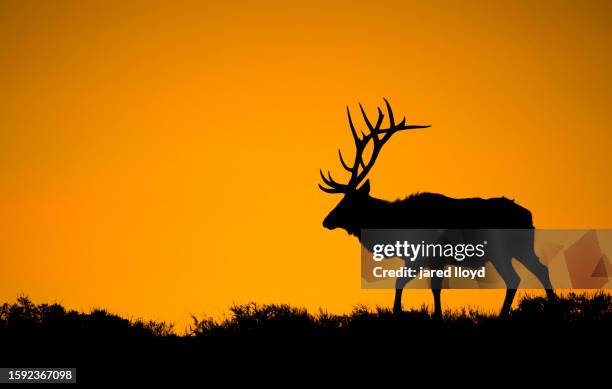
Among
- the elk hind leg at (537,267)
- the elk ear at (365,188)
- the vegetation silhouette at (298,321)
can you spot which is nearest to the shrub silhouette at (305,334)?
the vegetation silhouette at (298,321)

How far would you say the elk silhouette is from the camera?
63.0ft

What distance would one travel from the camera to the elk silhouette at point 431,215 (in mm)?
19188

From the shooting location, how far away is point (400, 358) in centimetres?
1384

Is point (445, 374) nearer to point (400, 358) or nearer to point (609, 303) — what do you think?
point (400, 358)

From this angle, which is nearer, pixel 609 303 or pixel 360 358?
pixel 360 358

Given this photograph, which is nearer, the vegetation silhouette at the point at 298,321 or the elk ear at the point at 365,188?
the vegetation silhouette at the point at 298,321

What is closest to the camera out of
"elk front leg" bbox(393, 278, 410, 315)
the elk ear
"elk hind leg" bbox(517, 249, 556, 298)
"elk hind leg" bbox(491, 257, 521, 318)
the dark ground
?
the dark ground

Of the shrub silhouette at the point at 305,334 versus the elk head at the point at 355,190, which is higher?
the elk head at the point at 355,190

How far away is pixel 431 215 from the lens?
19672 mm

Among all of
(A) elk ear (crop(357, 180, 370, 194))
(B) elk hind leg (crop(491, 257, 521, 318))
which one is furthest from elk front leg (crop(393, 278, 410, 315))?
(A) elk ear (crop(357, 180, 370, 194))

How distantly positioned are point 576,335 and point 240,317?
5.54 m

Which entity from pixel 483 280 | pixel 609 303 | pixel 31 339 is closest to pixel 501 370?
pixel 609 303

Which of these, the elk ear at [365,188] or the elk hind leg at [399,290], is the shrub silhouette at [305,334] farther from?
the elk ear at [365,188]

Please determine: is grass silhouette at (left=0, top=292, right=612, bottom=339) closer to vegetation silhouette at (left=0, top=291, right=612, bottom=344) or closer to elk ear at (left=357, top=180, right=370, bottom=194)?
vegetation silhouette at (left=0, top=291, right=612, bottom=344)
